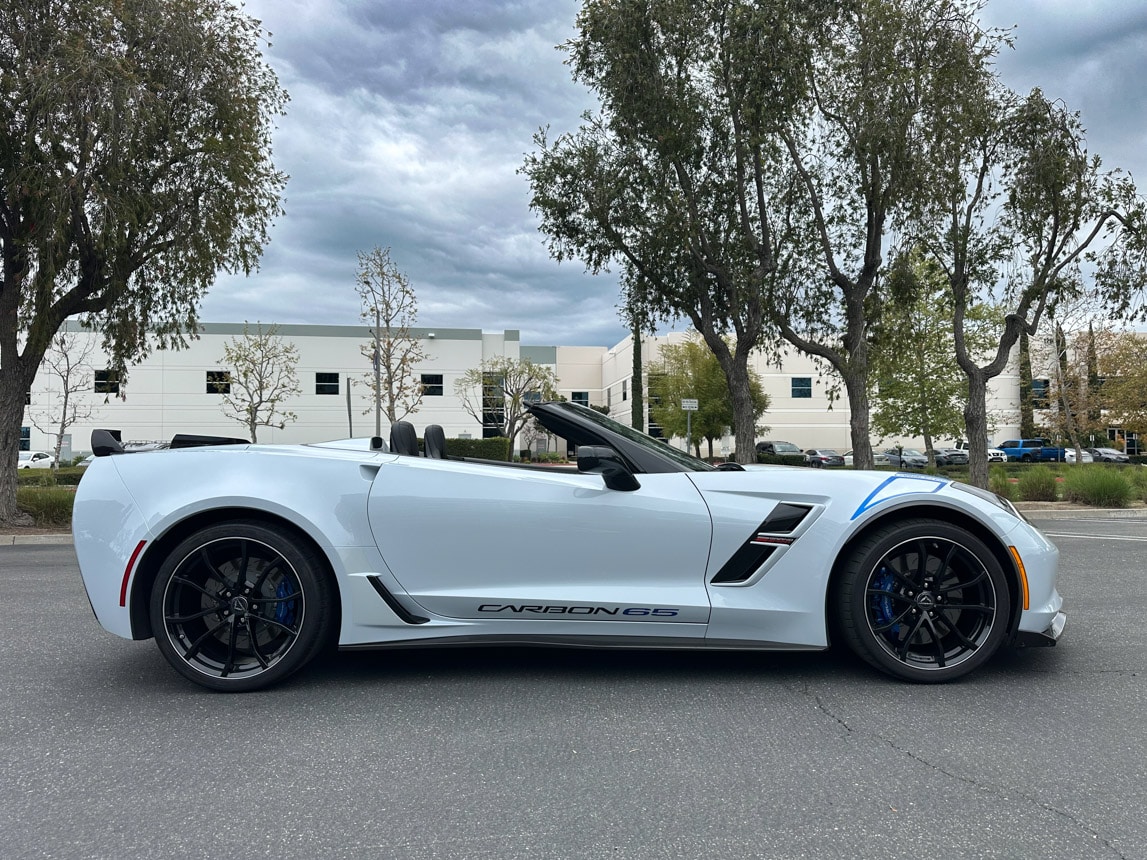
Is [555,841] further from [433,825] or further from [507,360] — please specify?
[507,360]

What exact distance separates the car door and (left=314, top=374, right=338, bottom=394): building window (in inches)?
1734

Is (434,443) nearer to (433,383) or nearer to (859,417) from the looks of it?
(859,417)

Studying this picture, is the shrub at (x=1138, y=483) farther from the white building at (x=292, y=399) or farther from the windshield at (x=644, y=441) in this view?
the white building at (x=292, y=399)

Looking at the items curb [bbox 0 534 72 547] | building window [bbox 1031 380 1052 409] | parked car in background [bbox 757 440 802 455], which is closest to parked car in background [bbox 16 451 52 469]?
curb [bbox 0 534 72 547]

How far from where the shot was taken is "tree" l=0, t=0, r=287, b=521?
1188 cm

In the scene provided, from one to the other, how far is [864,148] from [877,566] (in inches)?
514

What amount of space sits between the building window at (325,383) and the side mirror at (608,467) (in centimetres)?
4420

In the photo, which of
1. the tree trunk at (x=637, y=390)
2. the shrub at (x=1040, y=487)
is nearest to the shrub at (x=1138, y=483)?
the shrub at (x=1040, y=487)

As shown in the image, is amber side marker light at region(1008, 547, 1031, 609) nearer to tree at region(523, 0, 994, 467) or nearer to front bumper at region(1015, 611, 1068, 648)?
front bumper at region(1015, 611, 1068, 648)

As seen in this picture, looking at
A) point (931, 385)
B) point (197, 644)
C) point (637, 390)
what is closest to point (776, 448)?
point (637, 390)

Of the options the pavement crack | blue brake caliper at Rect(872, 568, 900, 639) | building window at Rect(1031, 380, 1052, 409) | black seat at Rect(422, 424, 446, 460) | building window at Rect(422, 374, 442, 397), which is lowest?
the pavement crack

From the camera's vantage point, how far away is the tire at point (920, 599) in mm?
3447

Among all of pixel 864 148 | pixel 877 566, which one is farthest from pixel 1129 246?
pixel 877 566

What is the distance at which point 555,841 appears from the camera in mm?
2139
